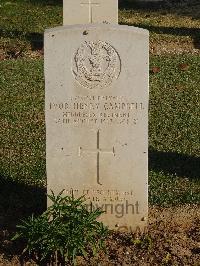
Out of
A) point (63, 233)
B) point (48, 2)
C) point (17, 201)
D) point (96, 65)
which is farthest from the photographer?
point (48, 2)

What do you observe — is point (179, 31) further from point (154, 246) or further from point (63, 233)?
point (63, 233)

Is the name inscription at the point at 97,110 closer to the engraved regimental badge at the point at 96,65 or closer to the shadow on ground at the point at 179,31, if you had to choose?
the engraved regimental badge at the point at 96,65

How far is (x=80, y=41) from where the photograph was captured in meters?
5.07

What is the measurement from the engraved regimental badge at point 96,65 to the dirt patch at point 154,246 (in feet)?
4.46

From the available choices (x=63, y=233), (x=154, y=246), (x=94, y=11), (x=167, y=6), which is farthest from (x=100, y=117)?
(x=167, y=6)

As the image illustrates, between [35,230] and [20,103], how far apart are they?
185 inches

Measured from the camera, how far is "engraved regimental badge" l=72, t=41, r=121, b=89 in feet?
16.7

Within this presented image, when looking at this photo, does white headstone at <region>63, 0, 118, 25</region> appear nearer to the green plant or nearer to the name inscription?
the name inscription

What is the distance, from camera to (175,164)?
283 inches

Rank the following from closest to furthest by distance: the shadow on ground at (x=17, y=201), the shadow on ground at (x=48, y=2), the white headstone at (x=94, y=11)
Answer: the shadow on ground at (x=17, y=201) → the white headstone at (x=94, y=11) → the shadow on ground at (x=48, y=2)

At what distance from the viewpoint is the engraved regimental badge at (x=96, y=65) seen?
5.08 meters

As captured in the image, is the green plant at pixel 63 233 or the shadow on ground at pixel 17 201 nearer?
the green plant at pixel 63 233

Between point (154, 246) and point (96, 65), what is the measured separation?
159 cm

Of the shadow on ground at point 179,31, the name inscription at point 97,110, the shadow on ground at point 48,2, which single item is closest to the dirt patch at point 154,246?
the name inscription at point 97,110
